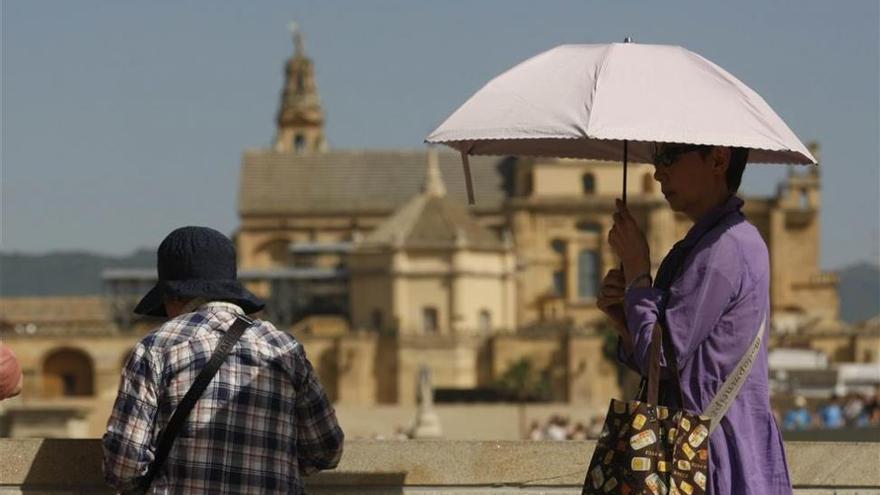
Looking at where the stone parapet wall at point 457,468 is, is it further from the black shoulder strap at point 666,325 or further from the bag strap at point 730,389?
the bag strap at point 730,389

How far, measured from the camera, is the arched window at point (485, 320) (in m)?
89.2

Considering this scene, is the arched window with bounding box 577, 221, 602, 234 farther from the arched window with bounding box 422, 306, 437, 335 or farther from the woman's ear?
the woman's ear

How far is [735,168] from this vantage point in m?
7.23

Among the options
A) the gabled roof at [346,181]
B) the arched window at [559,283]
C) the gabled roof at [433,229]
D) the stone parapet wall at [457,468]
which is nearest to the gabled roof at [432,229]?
the gabled roof at [433,229]

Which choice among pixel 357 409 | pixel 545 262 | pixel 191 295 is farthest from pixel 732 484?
pixel 545 262

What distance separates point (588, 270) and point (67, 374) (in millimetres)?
23489

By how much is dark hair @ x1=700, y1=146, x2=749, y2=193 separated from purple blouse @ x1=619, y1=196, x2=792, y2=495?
39cm

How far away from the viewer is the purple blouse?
670 centimetres

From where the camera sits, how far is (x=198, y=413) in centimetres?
680

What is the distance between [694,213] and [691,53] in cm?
61

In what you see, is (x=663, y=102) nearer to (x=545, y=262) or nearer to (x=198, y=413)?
(x=198, y=413)

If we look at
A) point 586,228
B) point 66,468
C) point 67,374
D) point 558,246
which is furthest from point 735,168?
point 558,246

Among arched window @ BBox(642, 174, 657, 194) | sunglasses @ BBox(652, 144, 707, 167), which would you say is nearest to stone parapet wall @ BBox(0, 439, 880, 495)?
sunglasses @ BBox(652, 144, 707, 167)

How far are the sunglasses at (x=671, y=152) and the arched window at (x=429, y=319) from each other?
80458 mm
